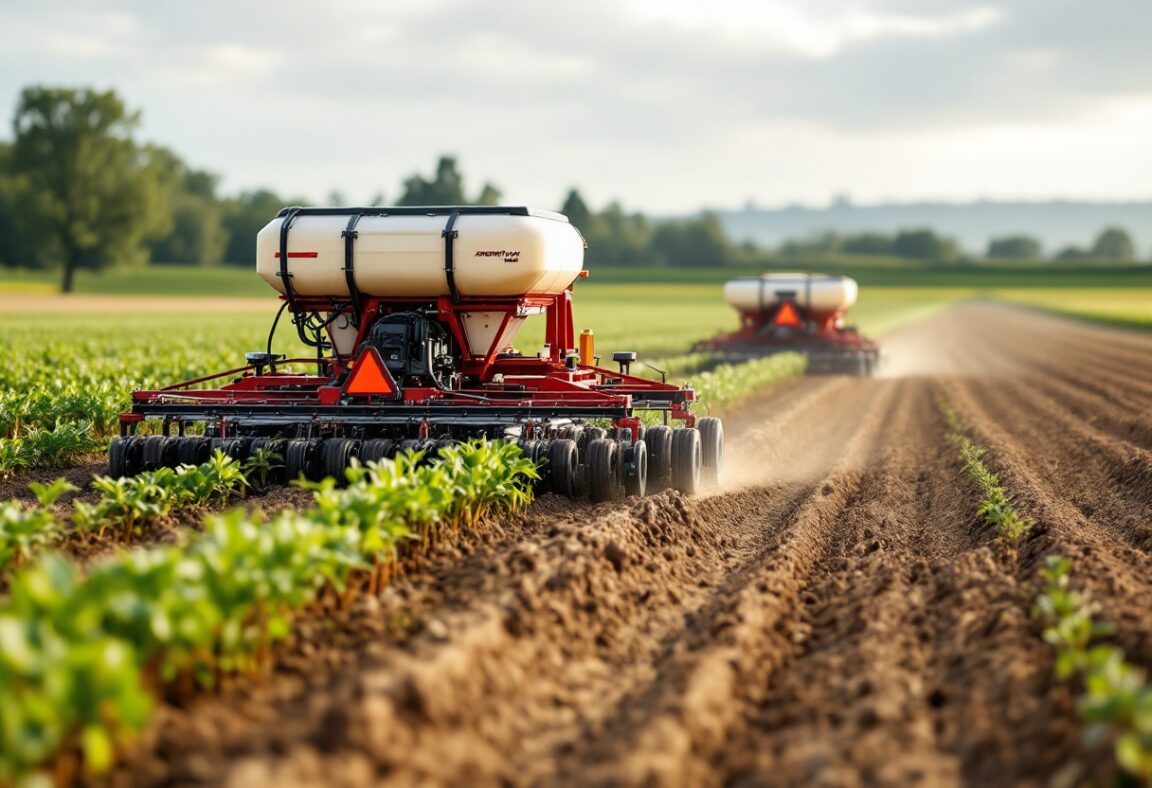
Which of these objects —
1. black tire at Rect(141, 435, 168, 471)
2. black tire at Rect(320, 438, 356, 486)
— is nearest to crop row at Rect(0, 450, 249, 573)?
black tire at Rect(320, 438, 356, 486)

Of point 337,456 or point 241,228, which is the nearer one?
point 337,456

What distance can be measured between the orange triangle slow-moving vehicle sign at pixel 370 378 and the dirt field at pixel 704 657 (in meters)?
2.11

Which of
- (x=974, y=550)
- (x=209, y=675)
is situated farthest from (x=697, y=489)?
(x=209, y=675)

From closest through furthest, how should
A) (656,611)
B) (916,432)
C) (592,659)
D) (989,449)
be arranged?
(592,659) → (656,611) → (989,449) → (916,432)

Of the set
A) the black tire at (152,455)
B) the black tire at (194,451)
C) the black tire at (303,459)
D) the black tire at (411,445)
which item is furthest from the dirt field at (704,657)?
the black tire at (152,455)

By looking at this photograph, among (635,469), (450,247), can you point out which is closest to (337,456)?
(450,247)

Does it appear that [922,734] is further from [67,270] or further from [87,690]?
[67,270]

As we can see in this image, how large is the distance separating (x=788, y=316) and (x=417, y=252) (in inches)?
790

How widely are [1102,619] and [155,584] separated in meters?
5.07

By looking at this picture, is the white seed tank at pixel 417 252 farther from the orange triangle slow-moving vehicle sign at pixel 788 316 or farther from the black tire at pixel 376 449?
the orange triangle slow-moving vehicle sign at pixel 788 316

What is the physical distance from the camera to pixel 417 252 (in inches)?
460

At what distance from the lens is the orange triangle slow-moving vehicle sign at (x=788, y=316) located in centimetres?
3055

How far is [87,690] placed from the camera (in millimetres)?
4281

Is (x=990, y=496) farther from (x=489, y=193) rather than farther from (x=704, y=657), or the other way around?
(x=489, y=193)
